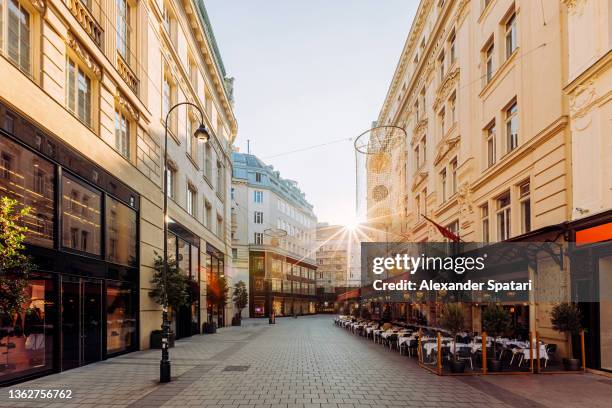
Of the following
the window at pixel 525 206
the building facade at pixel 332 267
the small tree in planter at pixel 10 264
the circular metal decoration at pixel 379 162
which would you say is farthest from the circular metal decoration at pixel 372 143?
the building facade at pixel 332 267

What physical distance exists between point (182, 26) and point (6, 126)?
767 inches

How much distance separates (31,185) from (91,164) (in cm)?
348

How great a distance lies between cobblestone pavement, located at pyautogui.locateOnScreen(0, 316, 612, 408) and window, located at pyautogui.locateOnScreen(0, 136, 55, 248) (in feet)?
12.8

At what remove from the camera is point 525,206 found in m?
18.3

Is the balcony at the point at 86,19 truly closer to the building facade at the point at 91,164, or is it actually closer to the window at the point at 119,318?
the building facade at the point at 91,164

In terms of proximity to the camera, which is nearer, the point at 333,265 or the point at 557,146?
the point at 557,146

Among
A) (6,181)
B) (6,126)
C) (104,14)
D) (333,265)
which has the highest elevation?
(104,14)

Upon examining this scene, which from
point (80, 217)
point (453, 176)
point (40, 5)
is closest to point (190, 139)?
point (80, 217)

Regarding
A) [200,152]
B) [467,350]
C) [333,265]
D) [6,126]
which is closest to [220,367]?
→ [467,350]

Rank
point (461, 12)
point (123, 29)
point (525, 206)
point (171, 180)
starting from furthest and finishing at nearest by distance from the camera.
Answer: point (171, 180) → point (461, 12) → point (123, 29) → point (525, 206)

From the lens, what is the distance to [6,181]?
39.0 ft

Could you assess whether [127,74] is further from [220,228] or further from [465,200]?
[220,228]

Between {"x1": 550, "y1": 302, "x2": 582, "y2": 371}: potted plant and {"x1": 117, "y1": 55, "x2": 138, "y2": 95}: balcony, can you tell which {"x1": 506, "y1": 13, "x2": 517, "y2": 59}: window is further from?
{"x1": 117, "y1": 55, "x2": 138, "y2": 95}: balcony

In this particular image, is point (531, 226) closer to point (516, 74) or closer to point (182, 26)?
point (516, 74)
